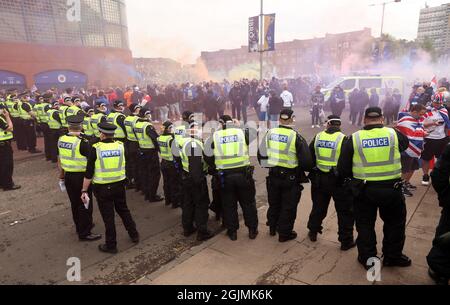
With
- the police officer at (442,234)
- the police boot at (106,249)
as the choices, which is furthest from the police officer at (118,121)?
the police officer at (442,234)

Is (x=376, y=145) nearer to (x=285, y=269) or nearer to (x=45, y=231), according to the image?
(x=285, y=269)

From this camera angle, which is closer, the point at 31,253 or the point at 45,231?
the point at 31,253

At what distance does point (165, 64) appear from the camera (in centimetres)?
6169

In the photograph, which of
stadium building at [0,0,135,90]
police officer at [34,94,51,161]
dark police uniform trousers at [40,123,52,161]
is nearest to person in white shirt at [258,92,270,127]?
police officer at [34,94,51,161]

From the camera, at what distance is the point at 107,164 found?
4.39 metres

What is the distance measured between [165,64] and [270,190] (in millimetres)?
61150

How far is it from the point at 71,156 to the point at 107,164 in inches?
32.6

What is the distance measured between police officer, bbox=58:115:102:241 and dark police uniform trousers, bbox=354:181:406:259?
3.95m

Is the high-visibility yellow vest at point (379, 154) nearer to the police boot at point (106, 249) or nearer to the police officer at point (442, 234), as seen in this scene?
the police officer at point (442, 234)

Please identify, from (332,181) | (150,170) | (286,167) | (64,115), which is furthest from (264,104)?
(332,181)

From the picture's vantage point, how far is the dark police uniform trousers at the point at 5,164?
7.40m

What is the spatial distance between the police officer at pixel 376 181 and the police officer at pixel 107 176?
310 centimetres

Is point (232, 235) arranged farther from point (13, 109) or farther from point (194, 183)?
point (13, 109)
